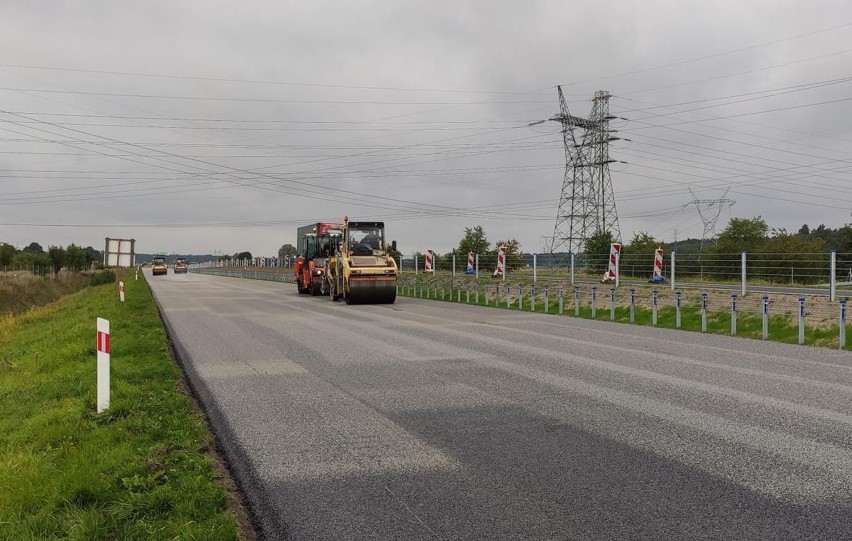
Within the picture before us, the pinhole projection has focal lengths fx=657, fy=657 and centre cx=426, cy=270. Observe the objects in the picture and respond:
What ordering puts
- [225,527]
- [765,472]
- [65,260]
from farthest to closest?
[65,260]
[765,472]
[225,527]

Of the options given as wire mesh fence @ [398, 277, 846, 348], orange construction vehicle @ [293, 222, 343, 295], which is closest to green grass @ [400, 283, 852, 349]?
wire mesh fence @ [398, 277, 846, 348]

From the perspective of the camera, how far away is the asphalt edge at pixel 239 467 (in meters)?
3.99

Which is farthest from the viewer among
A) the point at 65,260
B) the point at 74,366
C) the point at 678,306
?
the point at 65,260

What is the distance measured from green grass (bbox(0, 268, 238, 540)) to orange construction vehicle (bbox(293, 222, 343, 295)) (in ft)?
71.4

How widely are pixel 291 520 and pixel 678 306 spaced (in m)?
14.5

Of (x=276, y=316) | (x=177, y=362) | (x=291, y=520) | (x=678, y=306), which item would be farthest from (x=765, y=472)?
(x=276, y=316)

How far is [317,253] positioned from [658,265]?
16.5 metres

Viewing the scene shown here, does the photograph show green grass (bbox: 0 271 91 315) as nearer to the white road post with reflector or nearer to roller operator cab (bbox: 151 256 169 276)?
roller operator cab (bbox: 151 256 169 276)

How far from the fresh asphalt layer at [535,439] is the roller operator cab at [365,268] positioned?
502 inches

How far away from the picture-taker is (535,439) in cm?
578

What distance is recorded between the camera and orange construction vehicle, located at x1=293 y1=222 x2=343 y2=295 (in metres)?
32.0

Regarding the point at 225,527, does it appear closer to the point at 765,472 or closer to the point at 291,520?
the point at 291,520

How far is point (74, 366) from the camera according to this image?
1024 cm

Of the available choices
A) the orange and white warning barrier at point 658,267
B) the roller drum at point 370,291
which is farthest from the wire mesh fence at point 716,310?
the roller drum at point 370,291
